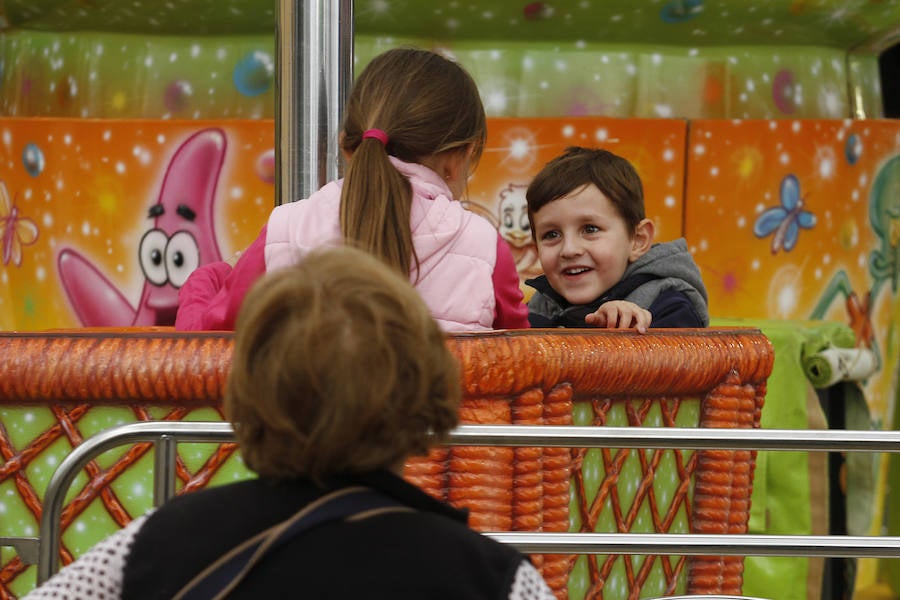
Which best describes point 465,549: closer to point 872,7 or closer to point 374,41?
point 374,41

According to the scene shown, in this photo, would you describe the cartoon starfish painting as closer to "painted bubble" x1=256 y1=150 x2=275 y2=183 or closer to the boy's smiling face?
"painted bubble" x1=256 y1=150 x2=275 y2=183

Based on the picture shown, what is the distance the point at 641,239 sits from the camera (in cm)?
270

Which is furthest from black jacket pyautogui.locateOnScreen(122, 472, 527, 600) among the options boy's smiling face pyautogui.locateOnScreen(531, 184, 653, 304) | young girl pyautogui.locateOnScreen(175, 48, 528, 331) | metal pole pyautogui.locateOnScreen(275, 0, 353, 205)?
boy's smiling face pyautogui.locateOnScreen(531, 184, 653, 304)

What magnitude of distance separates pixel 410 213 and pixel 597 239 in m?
0.78

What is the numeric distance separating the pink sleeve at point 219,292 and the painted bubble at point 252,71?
2372 mm

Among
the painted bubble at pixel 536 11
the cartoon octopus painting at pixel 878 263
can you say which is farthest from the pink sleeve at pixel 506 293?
A: the cartoon octopus painting at pixel 878 263

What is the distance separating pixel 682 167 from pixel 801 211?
0.50 metres

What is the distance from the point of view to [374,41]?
4.45m

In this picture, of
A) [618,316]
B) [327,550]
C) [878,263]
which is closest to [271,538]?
[327,550]

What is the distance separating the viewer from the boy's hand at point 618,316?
2.26 metres

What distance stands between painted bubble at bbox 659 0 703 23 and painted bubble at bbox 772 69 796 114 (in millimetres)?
430

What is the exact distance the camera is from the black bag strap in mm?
1030

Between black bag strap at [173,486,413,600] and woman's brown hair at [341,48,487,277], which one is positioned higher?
woman's brown hair at [341,48,487,277]

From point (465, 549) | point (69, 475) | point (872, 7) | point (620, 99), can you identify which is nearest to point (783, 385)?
point (620, 99)
